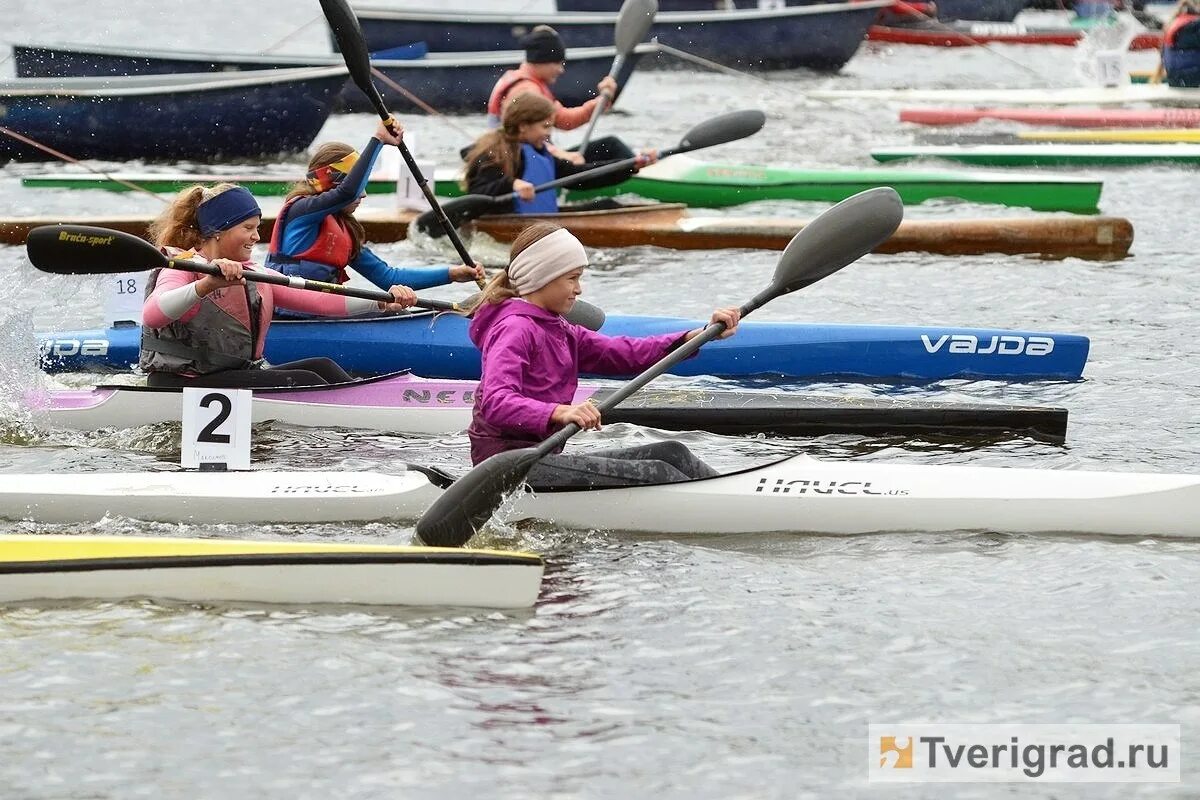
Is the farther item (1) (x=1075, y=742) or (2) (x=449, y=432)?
(2) (x=449, y=432)

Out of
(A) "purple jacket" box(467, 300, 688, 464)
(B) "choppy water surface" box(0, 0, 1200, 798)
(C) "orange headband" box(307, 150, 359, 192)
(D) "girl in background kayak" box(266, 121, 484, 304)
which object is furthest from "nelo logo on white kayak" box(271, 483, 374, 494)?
(C) "orange headband" box(307, 150, 359, 192)

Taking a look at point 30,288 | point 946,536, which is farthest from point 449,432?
point 30,288

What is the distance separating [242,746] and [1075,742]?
2125 mm

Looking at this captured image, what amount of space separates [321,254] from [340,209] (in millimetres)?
230

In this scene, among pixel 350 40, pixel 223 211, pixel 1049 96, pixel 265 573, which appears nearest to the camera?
pixel 265 573

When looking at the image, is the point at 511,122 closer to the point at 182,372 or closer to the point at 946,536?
the point at 182,372

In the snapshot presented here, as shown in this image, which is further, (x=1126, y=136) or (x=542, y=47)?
(x=1126, y=136)

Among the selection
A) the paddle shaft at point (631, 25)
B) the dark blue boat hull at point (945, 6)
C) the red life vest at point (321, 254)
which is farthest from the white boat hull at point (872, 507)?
the dark blue boat hull at point (945, 6)

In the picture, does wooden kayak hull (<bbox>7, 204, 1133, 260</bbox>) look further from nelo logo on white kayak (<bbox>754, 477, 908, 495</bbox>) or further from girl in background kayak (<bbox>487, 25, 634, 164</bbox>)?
nelo logo on white kayak (<bbox>754, 477, 908, 495</bbox>)

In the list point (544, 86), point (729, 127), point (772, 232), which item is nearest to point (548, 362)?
point (729, 127)

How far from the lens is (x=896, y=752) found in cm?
434

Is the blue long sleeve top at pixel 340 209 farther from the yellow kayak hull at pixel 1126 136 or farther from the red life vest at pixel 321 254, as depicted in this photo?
the yellow kayak hull at pixel 1126 136

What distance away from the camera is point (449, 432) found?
7.31 meters

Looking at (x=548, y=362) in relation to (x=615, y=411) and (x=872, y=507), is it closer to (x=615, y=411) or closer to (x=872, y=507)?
(x=872, y=507)
